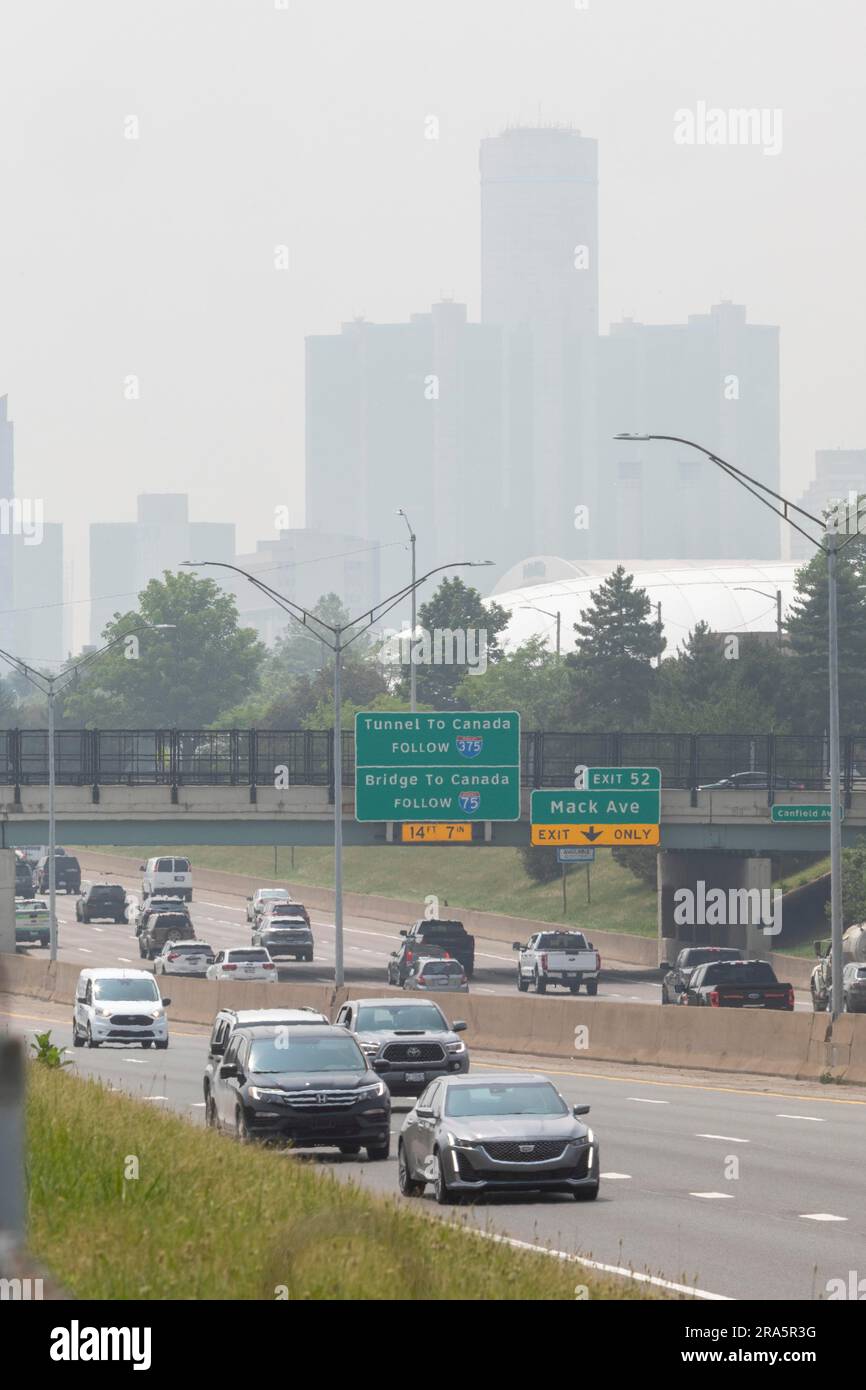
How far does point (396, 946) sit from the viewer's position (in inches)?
3398

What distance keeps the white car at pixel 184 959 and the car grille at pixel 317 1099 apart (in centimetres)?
4219

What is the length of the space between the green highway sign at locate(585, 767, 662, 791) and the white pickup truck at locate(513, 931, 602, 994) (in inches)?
239

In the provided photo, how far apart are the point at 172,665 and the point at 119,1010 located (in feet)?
489

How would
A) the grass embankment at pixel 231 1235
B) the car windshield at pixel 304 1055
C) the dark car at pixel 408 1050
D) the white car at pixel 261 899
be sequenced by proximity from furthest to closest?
1. the white car at pixel 261 899
2. the dark car at pixel 408 1050
3. the car windshield at pixel 304 1055
4. the grass embankment at pixel 231 1235

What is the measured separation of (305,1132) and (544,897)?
7988 cm

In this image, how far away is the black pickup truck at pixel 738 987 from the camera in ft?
155

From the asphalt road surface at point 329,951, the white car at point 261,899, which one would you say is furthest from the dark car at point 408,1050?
the white car at point 261,899

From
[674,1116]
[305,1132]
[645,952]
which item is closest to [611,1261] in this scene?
[305,1132]

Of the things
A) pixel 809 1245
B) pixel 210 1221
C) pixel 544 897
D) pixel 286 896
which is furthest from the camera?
pixel 544 897

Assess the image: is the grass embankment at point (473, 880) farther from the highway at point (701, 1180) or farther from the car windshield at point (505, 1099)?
the car windshield at point (505, 1099)

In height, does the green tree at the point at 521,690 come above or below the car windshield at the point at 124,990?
above

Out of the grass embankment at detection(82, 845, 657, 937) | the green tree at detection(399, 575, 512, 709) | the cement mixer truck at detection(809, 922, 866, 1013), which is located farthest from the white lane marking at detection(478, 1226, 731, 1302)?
the green tree at detection(399, 575, 512, 709)

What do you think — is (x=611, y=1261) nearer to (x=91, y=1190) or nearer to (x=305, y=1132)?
(x=91, y=1190)

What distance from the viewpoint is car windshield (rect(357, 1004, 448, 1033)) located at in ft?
106
